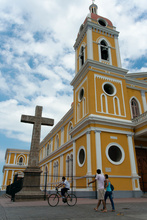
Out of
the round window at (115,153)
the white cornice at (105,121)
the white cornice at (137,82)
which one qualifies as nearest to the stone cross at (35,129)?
the white cornice at (105,121)

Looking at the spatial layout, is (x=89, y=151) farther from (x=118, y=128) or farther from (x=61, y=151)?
(x=61, y=151)

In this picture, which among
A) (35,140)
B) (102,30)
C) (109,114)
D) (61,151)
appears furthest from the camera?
(61,151)

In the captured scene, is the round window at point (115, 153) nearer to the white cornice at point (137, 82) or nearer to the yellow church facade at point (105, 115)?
the yellow church facade at point (105, 115)

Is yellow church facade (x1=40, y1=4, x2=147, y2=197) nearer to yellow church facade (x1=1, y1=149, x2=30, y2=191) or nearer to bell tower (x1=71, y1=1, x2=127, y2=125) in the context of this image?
bell tower (x1=71, y1=1, x2=127, y2=125)

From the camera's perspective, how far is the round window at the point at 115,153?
1376 centimetres

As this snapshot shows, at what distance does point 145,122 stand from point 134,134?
163cm

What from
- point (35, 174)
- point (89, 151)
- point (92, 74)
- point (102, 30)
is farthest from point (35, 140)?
point (102, 30)

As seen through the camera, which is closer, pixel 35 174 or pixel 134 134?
pixel 35 174

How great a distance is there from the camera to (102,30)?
62.7 ft

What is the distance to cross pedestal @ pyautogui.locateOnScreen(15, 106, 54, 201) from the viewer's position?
9.68 metres

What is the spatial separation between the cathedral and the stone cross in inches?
55.6

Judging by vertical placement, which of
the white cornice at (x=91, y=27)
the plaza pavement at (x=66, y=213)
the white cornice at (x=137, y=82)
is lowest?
the plaza pavement at (x=66, y=213)

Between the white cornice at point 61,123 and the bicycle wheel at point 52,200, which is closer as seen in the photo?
the bicycle wheel at point 52,200

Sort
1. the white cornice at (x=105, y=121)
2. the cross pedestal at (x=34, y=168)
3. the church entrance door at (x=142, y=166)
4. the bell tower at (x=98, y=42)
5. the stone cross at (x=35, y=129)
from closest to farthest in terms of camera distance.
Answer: the cross pedestal at (x=34, y=168)
the stone cross at (x=35, y=129)
the white cornice at (x=105, y=121)
the church entrance door at (x=142, y=166)
the bell tower at (x=98, y=42)
